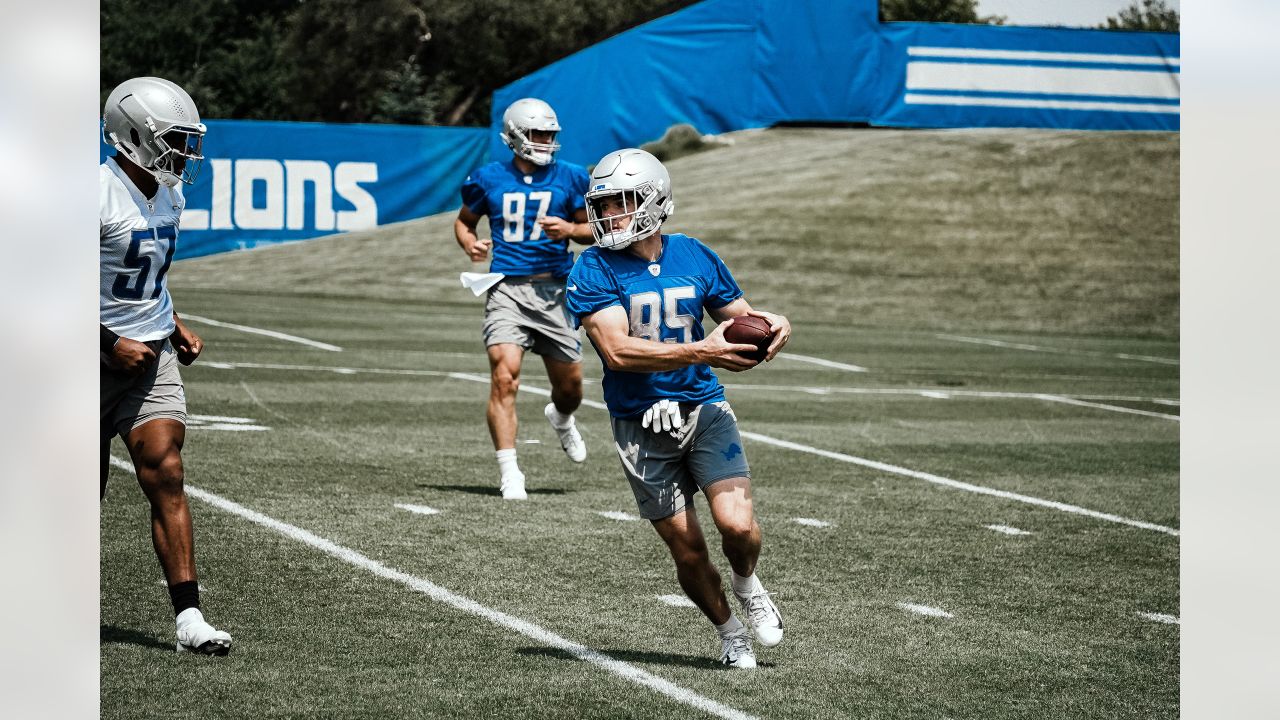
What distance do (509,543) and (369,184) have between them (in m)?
21.2

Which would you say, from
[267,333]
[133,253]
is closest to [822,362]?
[267,333]

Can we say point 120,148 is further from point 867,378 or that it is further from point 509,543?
point 867,378

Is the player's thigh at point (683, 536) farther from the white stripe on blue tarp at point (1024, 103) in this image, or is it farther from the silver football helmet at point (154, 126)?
the white stripe on blue tarp at point (1024, 103)

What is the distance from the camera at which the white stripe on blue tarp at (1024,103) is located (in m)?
27.9

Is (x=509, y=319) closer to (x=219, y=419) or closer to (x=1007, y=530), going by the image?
(x=1007, y=530)

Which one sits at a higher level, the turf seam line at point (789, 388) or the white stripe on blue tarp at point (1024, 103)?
the white stripe on blue tarp at point (1024, 103)

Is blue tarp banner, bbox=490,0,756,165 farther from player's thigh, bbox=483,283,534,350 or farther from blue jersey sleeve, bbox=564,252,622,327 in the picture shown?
blue jersey sleeve, bbox=564,252,622,327

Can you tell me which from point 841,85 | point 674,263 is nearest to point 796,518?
point 674,263

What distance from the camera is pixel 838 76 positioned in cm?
2712

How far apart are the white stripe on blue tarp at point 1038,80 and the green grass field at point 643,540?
7.65 metres

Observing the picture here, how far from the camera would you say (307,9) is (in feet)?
164

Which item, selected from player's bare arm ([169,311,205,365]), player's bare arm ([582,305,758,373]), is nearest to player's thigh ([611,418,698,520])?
player's bare arm ([582,305,758,373])

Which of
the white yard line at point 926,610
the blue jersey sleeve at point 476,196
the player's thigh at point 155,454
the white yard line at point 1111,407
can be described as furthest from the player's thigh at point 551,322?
the white yard line at point 1111,407

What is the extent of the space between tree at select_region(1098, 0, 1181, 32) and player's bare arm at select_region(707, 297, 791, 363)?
79.2 ft
